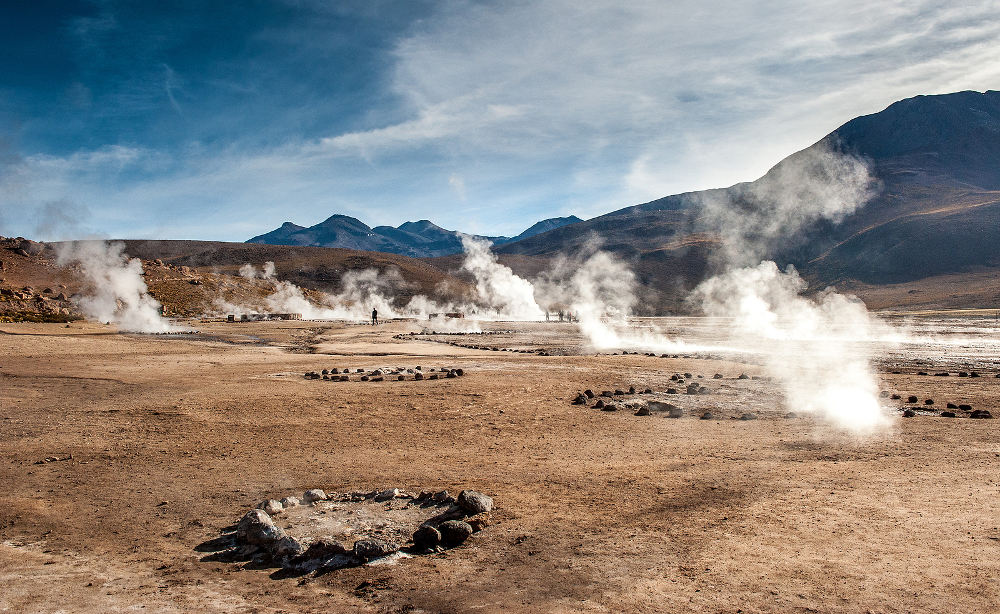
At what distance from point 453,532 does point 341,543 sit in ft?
4.35

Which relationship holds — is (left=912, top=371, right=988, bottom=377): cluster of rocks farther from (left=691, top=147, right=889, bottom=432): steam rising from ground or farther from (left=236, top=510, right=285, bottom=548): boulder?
(left=236, top=510, right=285, bottom=548): boulder

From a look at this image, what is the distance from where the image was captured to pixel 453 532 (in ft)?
22.7

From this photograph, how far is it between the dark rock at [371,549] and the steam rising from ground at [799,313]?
1128 centimetres

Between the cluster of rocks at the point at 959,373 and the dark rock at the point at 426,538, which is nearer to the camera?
the dark rock at the point at 426,538

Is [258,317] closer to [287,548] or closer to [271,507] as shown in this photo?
[271,507]

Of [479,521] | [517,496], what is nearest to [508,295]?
[517,496]

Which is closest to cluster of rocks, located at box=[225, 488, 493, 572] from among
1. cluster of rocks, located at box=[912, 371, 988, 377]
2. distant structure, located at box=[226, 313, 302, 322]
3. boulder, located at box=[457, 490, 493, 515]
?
boulder, located at box=[457, 490, 493, 515]

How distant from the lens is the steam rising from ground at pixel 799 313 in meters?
18.1

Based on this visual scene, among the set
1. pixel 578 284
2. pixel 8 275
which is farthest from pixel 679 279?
pixel 8 275

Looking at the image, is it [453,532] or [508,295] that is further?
[508,295]

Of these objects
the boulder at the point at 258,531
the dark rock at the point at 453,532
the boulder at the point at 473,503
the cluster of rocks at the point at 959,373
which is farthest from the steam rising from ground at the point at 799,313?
the boulder at the point at 258,531

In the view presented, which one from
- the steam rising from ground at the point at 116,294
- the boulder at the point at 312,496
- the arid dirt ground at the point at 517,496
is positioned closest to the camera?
the arid dirt ground at the point at 517,496

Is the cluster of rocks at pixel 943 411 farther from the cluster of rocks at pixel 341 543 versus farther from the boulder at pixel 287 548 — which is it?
the boulder at pixel 287 548

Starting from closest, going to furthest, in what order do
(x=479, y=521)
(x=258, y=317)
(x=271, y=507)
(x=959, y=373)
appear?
(x=479, y=521), (x=271, y=507), (x=959, y=373), (x=258, y=317)
